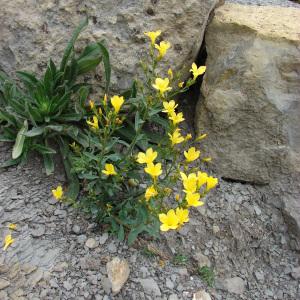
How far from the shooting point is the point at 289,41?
122 inches

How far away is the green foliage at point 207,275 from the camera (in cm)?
276

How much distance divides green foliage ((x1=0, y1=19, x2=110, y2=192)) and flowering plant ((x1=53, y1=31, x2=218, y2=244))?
0.72 feet

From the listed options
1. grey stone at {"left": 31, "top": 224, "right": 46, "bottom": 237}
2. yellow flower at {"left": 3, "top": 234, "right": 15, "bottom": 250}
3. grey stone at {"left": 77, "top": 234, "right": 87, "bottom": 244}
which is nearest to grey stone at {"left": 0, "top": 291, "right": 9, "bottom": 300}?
yellow flower at {"left": 3, "top": 234, "right": 15, "bottom": 250}

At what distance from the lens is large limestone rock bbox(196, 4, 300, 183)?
3.09 metres

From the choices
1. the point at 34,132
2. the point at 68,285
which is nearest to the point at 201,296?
the point at 68,285

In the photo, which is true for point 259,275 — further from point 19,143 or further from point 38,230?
point 19,143

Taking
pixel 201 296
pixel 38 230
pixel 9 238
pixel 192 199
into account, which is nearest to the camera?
pixel 192 199

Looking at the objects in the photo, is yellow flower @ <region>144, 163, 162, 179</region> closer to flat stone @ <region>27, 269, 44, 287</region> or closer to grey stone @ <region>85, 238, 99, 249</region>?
grey stone @ <region>85, 238, 99, 249</region>

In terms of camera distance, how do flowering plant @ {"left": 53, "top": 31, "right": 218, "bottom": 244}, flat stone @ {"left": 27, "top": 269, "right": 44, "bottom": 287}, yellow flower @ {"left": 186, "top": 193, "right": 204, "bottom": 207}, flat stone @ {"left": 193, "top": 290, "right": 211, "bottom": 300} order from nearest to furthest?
1. yellow flower @ {"left": 186, "top": 193, "right": 204, "bottom": 207}
2. flowering plant @ {"left": 53, "top": 31, "right": 218, "bottom": 244}
3. flat stone @ {"left": 27, "top": 269, "right": 44, "bottom": 287}
4. flat stone @ {"left": 193, "top": 290, "right": 211, "bottom": 300}

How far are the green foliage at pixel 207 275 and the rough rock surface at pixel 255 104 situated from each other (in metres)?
0.72

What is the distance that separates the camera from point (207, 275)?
109 inches

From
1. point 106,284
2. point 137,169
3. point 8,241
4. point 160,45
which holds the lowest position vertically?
point 106,284

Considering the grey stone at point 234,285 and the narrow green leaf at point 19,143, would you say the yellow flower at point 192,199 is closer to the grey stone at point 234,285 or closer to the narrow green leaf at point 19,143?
the grey stone at point 234,285

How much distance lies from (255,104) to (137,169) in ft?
3.30
